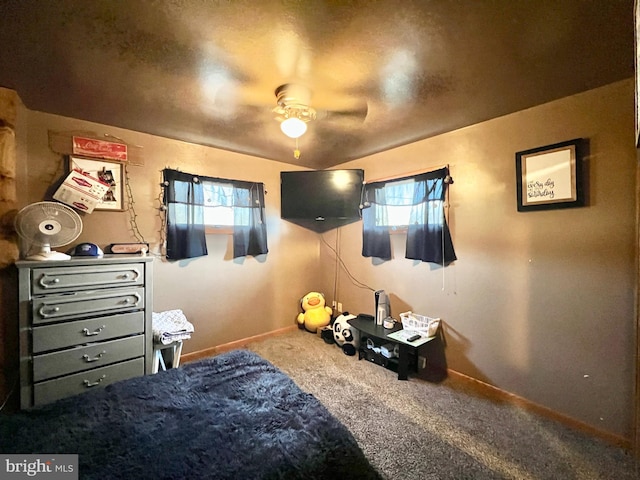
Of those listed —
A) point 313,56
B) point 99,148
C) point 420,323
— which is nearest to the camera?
point 313,56

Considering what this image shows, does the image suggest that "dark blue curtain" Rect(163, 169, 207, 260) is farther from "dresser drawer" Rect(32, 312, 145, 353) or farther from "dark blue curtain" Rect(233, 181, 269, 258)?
"dresser drawer" Rect(32, 312, 145, 353)

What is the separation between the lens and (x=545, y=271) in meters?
1.94

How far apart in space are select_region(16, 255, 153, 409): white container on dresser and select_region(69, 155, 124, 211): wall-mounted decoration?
27.8 inches

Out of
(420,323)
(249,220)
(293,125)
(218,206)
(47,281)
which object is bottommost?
(420,323)

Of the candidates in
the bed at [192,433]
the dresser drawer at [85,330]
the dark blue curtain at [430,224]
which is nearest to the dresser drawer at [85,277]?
the dresser drawer at [85,330]

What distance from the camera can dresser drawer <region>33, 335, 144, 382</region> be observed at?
5.59 feet

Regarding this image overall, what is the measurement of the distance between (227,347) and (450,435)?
234cm

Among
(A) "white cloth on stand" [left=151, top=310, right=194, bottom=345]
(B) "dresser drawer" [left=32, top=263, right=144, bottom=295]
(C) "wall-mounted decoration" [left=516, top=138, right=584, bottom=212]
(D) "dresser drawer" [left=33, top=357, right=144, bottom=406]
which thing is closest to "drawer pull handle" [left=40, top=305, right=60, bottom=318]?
(B) "dresser drawer" [left=32, top=263, right=144, bottom=295]

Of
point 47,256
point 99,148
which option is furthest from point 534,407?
point 99,148

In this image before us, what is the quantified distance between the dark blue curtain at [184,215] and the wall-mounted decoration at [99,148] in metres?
0.37

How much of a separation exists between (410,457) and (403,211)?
2144 mm

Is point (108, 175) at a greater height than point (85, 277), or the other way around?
point (108, 175)

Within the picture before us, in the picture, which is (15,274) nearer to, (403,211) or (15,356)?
(15,356)

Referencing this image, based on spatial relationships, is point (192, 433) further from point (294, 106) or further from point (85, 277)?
point (294, 106)
